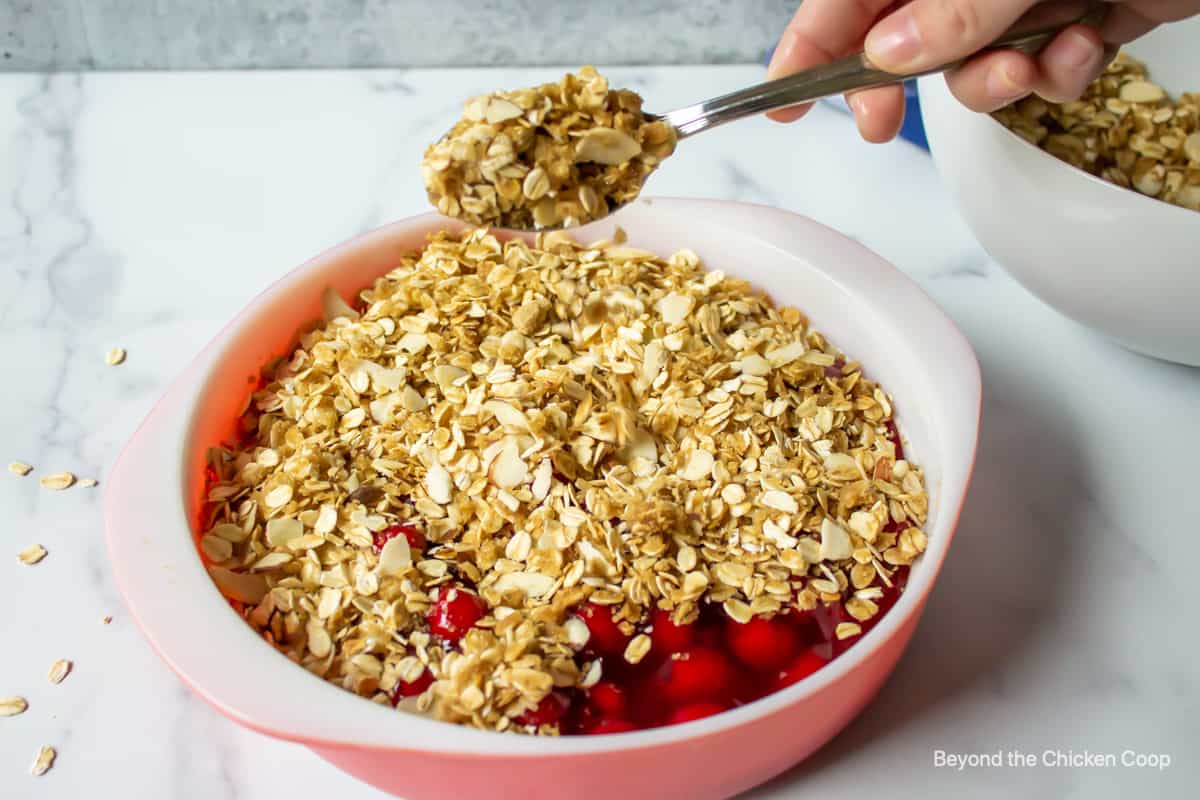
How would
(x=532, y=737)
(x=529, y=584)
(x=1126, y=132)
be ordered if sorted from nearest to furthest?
(x=532, y=737), (x=529, y=584), (x=1126, y=132)

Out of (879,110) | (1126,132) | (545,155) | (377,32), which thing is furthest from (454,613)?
(377,32)

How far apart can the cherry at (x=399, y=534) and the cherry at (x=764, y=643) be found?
20cm

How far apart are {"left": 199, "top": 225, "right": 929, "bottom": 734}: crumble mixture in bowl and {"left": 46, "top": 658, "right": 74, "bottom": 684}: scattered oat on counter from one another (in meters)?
0.15

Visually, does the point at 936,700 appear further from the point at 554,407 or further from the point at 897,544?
the point at 554,407

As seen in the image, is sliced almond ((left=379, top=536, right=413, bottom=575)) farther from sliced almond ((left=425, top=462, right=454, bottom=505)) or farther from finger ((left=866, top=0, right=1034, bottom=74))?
finger ((left=866, top=0, right=1034, bottom=74))

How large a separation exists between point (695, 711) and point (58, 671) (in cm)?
42

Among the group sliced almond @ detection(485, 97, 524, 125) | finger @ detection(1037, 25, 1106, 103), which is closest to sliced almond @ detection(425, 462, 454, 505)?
sliced almond @ detection(485, 97, 524, 125)

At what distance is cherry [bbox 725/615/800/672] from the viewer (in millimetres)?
631

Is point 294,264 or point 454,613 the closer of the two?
point 454,613

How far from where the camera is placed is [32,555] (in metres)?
0.79

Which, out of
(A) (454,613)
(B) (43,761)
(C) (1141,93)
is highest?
(C) (1141,93)

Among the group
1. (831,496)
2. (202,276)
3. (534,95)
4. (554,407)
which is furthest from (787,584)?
(202,276)

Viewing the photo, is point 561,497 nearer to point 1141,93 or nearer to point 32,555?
point 32,555

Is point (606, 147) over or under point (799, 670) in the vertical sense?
over
